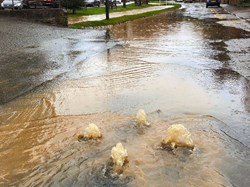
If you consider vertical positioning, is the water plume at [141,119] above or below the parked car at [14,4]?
above

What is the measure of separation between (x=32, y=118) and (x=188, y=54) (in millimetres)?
7194

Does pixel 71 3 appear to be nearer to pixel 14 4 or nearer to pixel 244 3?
pixel 14 4

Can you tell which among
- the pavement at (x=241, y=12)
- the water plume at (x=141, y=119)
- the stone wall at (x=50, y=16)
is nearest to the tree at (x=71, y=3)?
the stone wall at (x=50, y=16)

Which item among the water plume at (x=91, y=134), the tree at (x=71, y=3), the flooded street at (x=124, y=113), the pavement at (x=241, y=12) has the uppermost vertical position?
the water plume at (x=91, y=134)

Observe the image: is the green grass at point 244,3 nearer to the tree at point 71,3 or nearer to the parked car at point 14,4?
the tree at point 71,3

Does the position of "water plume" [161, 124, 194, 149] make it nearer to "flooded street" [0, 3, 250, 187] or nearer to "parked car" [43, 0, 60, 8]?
"flooded street" [0, 3, 250, 187]

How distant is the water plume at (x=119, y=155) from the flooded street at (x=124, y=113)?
9 centimetres

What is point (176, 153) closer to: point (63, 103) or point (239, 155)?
point (239, 155)

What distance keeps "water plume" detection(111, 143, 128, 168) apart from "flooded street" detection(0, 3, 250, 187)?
0.09 m

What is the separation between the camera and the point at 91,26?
2288 centimetres

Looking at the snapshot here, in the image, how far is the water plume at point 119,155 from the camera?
4890mm

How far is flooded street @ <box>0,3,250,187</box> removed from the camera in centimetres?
482

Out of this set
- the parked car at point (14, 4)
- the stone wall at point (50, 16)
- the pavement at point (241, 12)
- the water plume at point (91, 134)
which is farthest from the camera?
the parked car at point (14, 4)

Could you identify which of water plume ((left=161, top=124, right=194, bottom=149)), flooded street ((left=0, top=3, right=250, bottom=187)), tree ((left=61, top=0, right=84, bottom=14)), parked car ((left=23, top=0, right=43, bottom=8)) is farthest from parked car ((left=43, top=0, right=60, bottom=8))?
water plume ((left=161, top=124, right=194, bottom=149))
